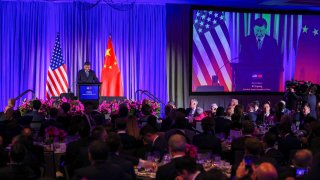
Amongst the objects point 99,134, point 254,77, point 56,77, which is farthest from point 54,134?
point 254,77

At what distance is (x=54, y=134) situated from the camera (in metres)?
8.59

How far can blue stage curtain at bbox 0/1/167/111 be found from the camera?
16969 millimetres

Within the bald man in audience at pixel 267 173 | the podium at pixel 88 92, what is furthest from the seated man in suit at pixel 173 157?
the podium at pixel 88 92

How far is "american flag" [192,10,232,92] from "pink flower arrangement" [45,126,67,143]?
34.0 feet

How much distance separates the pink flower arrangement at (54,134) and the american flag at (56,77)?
21.7ft

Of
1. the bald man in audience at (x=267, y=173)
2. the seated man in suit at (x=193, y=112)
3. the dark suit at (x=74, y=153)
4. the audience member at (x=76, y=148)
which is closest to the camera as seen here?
the bald man in audience at (x=267, y=173)

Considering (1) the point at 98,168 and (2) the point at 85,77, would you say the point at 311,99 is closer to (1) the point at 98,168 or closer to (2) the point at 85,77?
(2) the point at 85,77

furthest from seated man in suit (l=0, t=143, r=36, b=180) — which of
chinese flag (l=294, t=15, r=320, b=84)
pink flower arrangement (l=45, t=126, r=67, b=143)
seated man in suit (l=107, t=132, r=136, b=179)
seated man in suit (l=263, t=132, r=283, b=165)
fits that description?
chinese flag (l=294, t=15, r=320, b=84)

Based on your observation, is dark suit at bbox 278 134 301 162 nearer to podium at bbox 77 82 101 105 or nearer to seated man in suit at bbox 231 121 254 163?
seated man in suit at bbox 231 121 254 163

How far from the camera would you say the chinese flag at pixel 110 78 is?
16.9 m

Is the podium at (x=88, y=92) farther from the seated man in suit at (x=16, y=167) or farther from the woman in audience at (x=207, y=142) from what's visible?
the seated man in suit at (x=16, y=167)

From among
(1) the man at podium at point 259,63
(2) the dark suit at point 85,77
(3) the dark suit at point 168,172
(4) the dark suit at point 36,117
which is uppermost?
(1) the man at podium at point 259,63

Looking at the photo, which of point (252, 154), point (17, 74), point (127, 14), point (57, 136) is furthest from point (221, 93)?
point (252, 154)

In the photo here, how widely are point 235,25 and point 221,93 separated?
2.51m
